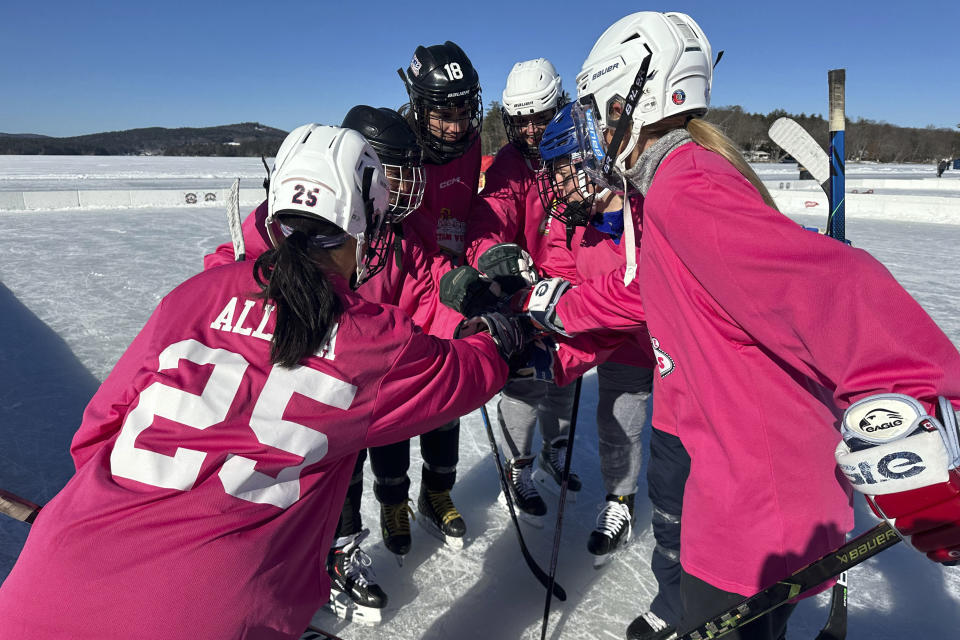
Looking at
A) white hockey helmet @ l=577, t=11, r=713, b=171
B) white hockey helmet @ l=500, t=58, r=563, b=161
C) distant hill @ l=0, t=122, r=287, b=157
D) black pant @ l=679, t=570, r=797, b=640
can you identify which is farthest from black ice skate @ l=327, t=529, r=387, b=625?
distant hill @ l=0, t=122, r=287, b=157

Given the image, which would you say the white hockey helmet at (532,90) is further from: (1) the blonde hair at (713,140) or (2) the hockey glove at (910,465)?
(2) the hockey glove at (910,465)

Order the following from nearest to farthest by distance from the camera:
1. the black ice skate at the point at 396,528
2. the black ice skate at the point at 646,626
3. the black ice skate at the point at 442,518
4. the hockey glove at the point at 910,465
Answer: the hockey glove at the point at 910,465 → the black ice skate at the point at 646,626 → the black ice skate at the point at 396,528 → the black ice skate at the point at 442,518

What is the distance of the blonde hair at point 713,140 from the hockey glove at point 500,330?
0.65 metres

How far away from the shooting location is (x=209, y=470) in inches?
42.2

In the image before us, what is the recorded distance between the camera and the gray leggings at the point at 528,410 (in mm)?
2914

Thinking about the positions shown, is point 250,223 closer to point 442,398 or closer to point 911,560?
point 442,398

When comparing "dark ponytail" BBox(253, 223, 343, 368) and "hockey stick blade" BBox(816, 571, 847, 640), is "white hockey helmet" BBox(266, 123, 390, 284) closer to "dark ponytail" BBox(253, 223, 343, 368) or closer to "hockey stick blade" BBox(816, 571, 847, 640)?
"dark ponytail" BBox(253, 223, 343, 368)

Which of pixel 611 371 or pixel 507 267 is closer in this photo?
pixel 507 267

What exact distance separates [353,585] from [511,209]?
178 centimetres

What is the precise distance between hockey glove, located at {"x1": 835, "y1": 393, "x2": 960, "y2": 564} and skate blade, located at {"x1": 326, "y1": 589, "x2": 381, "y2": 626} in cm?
177

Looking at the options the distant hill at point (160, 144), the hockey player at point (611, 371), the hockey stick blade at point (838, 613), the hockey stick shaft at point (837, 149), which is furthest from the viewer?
the distant hill at point (160, 144)

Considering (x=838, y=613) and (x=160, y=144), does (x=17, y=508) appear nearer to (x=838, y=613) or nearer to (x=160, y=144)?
(x=838, y=613)

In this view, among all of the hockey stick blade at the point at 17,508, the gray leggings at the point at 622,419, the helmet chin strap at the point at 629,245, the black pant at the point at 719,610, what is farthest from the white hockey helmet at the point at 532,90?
the hockey stick blade at the point at 17,508

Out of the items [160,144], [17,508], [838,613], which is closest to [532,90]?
[838,613]
